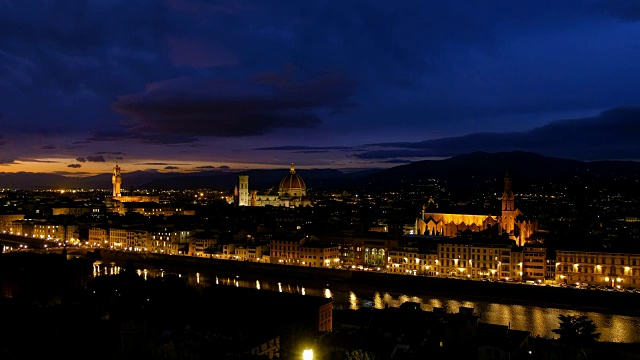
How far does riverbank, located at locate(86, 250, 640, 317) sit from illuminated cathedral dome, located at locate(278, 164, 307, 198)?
36.1m

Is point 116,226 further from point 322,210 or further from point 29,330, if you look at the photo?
point 29,330

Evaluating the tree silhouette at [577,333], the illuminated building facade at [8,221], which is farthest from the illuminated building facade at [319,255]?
the illuminated building facade at [8,221]

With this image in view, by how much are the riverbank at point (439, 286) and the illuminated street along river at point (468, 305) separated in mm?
474

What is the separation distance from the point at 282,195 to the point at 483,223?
118 feet

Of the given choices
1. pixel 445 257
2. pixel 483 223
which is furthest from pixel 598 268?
pixel 483 223

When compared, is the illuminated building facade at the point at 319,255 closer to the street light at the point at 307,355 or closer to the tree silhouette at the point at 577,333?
the tree silhouette at the point at 577,333

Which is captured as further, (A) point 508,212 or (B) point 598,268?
(A) point 508,212

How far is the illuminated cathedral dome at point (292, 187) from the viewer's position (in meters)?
66.8

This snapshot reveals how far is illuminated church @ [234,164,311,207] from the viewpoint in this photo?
65750 mm

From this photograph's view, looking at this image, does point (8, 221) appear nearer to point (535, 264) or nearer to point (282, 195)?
point (282, 195)

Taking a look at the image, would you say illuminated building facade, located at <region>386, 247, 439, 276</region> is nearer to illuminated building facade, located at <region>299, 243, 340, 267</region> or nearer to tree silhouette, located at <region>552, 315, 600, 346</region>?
illuminated building facade, located at <region>299, 243, 340, 267</region>

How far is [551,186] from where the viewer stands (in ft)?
296

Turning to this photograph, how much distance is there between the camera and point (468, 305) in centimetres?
1966

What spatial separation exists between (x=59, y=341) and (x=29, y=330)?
1.46 metres
